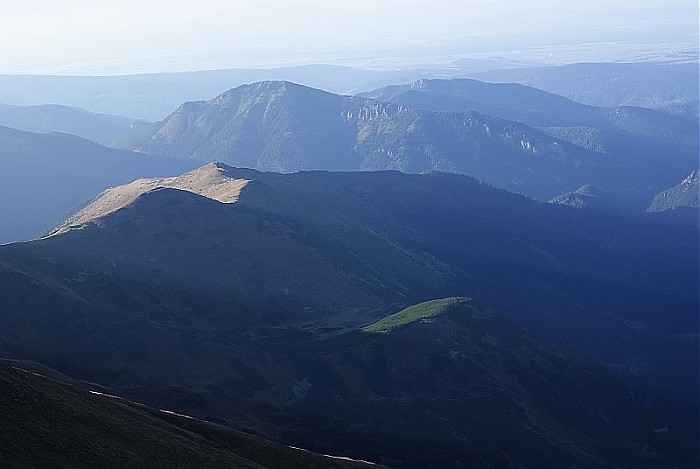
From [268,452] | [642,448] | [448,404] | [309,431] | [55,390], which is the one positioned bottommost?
[642,448]

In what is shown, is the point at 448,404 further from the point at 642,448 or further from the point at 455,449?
the point at 642,448

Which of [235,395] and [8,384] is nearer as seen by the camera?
[8,384]

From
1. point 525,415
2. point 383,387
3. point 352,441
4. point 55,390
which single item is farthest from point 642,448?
point 55,390

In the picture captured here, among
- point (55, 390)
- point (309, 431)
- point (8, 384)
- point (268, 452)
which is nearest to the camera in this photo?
point (8, 384)

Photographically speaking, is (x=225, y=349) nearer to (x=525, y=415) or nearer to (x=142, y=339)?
(x=142, y=339)

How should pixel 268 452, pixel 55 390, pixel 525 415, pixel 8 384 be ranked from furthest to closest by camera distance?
pixel 525 415 < pixel 268 452 < pixel 55 390 < pixel 8 384

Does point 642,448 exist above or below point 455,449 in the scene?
below

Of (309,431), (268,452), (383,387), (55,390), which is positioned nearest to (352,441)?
(309,431)
